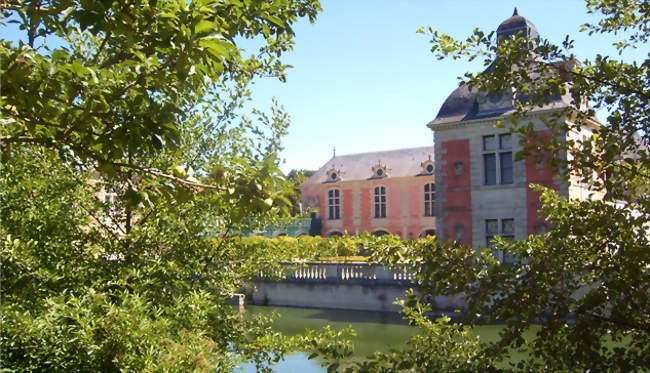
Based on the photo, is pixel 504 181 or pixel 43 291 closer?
pixel 43 291

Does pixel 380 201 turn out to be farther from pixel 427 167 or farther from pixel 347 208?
pixel 427 167

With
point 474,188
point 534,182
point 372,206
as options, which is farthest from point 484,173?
point 372,206

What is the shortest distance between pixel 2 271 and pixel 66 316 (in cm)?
79

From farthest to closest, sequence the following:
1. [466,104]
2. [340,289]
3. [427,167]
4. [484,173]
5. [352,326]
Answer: [427,167], [340,289], [466,104], [484,173], [352,326]

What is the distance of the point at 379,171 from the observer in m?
34.8

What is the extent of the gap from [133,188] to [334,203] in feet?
110

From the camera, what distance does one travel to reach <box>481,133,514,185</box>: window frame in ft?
54.9

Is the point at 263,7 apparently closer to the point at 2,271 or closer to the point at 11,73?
the point at 11,73

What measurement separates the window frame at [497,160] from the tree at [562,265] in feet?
47.2

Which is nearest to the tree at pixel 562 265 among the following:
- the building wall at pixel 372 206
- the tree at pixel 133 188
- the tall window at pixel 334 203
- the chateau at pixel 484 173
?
the tree at pixel 133 188

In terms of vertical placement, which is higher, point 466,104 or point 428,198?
point 466,104

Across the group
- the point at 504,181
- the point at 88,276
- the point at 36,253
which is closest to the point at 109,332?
the point at 88,276

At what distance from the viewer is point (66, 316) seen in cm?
289

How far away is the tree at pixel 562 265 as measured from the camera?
2174mm
